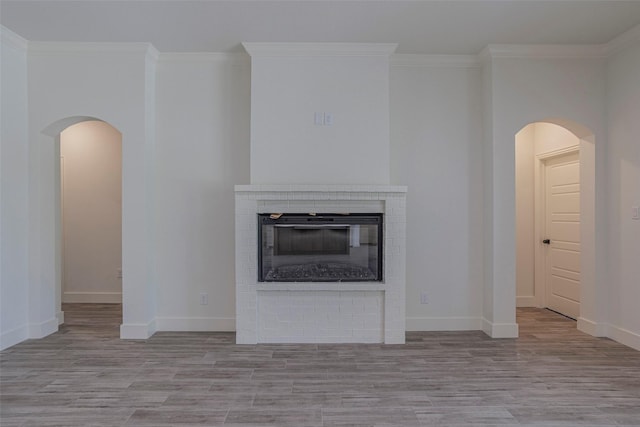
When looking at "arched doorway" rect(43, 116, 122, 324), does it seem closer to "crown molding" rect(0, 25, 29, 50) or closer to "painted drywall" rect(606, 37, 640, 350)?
"crown molding" rect(0, 25, 29, 50)

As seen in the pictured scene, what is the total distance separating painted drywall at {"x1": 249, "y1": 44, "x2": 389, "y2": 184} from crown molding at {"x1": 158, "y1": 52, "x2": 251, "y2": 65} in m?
0.28

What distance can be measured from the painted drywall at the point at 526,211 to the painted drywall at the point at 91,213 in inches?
203

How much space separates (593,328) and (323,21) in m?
3.81

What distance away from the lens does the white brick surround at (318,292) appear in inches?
137

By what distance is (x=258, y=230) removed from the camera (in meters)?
3.52

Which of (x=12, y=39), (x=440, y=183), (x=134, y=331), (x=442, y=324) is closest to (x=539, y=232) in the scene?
(x=440, y=183)

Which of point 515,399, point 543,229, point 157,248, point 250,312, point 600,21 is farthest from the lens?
point 543,229

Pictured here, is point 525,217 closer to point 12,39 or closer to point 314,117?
point 314,117

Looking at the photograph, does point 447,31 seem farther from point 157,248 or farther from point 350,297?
point 157,248

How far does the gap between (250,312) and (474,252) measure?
90.6 inches

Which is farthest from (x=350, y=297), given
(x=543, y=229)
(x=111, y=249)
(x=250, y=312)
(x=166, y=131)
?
(x=111, y=249)

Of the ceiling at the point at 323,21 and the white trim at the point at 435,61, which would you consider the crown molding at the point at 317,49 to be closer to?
the ceiling at the point at 323,21

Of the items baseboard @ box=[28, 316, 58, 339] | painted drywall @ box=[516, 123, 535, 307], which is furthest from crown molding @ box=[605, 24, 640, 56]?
baseboard @ box=[28, 316, 58, 339]

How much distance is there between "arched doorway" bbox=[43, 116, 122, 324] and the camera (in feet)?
16.5
